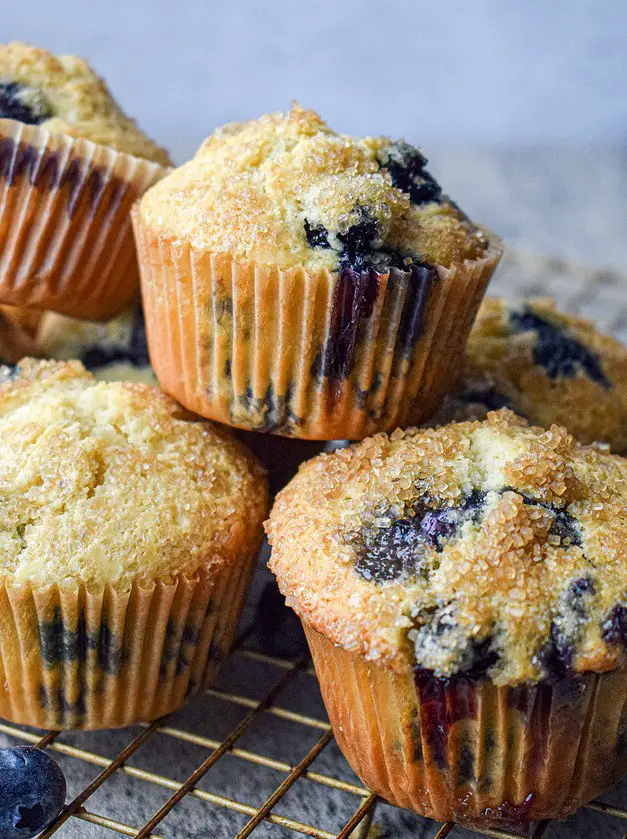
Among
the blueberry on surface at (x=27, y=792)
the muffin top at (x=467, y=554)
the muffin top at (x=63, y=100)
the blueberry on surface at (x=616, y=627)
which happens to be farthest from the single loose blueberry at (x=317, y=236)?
the blueberry on surface at (x=27, y=792)

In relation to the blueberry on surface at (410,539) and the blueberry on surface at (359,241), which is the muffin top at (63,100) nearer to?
the blueberry on surface at (359,241)

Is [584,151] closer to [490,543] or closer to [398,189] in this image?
[398,189]

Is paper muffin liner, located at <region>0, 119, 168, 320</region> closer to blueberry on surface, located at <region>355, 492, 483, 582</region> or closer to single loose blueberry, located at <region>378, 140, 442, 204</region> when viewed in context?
single loose blueberry, located at <region>378, 140, 442, 204</region>

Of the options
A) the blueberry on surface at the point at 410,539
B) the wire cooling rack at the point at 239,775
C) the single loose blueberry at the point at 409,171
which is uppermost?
the single loose blueberry at the point at 409,171

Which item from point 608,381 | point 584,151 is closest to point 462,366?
point 608,381

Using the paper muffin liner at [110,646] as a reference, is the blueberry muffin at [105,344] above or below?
above

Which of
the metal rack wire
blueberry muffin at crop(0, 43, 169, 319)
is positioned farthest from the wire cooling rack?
blueberry muffin at crop(0, 43, 169, 319)
